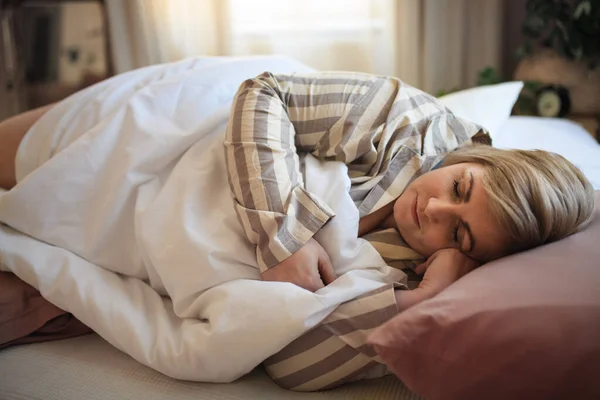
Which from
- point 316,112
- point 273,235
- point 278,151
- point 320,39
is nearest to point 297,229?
point 273,235

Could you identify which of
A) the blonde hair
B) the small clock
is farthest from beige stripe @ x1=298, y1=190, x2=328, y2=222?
the small clock

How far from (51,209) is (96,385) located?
1.08ft

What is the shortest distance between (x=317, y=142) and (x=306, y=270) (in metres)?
0.27

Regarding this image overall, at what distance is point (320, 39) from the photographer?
7.13 ft

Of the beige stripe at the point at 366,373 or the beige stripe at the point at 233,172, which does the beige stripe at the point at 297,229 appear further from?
the beige stripe at the point at 366,373

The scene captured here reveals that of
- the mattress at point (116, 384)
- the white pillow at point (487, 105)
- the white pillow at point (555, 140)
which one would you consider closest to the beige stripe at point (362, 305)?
the mattress at point (116, 384)

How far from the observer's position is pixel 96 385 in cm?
75

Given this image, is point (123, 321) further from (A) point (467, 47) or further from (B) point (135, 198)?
(A) point (467, 47)

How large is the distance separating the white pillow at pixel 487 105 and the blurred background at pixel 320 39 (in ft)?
1.35

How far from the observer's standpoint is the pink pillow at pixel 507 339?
545 millimetres

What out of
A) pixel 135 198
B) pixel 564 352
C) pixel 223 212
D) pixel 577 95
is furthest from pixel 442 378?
pixel 577 95

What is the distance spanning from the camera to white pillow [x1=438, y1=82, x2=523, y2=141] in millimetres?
1289

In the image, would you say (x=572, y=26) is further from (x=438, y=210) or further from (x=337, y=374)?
(x=337, y=374)

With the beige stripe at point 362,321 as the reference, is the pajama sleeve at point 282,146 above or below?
above
